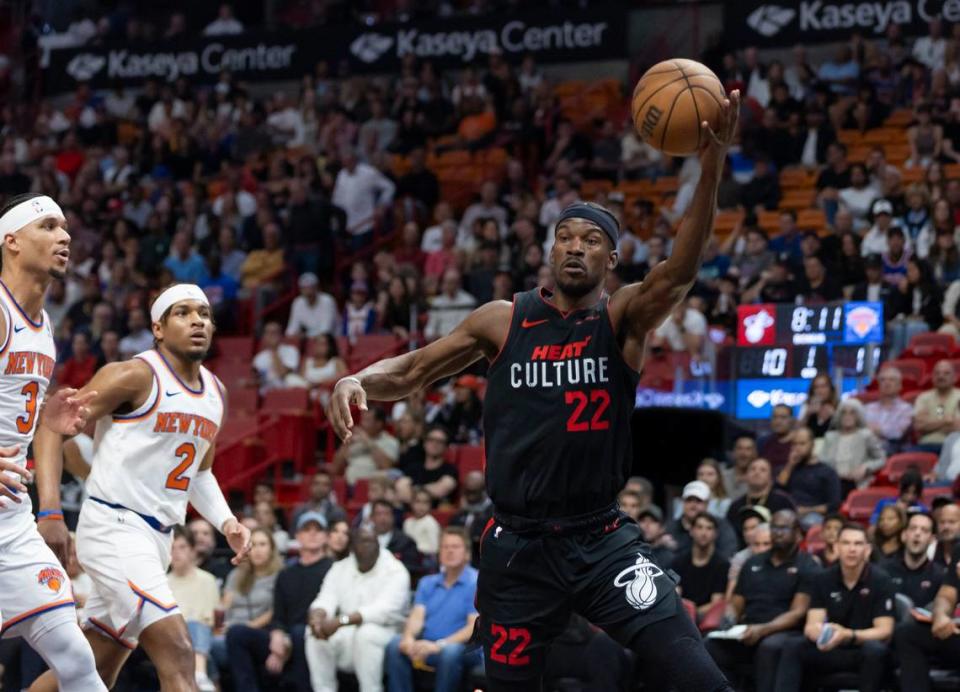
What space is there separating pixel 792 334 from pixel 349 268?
773 centimetres

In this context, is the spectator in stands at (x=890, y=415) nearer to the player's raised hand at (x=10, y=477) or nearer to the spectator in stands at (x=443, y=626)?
the spectator in stands at (x=443, y=626)

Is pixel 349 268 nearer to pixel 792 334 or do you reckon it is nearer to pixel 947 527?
pixel 792 334

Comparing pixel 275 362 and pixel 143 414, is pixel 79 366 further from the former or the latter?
pixel 143 414

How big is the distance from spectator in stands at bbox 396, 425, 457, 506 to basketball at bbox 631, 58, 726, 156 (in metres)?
8.74

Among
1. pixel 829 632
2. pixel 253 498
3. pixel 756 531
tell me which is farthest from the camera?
pixel 253 498

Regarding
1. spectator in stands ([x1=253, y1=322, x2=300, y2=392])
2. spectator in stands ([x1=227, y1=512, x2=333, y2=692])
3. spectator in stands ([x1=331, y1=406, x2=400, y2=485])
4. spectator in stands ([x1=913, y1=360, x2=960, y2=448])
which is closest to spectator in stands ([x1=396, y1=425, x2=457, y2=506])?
spectator in stands ([x1=331, y1=406, x2=400, y2=485])

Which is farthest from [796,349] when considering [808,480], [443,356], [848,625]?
[443,356]

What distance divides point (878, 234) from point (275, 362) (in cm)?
680

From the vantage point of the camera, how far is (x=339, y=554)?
43.1 ft

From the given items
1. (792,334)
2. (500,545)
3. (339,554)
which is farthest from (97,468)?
(792,334)

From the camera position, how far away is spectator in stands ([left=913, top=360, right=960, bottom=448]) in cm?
1393

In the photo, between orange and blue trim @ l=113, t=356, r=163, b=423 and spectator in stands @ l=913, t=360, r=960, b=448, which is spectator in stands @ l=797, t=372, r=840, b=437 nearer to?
spectator in stands @ l=913, t=360, r=960, b=448

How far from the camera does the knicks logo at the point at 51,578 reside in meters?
7.09

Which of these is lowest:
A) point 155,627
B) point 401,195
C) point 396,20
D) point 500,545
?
point 155,627
